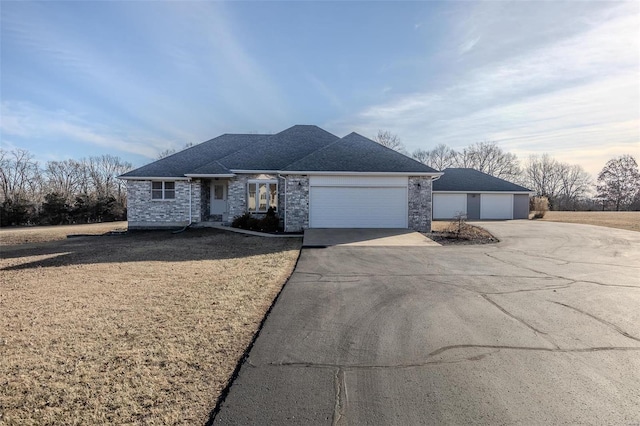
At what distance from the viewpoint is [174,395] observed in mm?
2799

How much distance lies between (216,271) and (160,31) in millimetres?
11097

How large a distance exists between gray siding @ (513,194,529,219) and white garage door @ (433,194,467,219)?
15.8ft

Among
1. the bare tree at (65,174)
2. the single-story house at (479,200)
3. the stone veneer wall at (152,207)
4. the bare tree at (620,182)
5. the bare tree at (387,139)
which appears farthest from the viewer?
the bare tree at (620,182)

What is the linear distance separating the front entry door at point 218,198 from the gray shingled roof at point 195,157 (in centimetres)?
140

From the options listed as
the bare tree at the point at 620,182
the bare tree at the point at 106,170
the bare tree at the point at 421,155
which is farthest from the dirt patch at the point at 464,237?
the bare tree at the point at 620,182

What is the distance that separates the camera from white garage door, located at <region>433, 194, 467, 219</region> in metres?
28.8

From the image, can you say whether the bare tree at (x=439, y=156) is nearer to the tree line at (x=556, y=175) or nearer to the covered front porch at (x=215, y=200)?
the tree line at (x=556, y=175)

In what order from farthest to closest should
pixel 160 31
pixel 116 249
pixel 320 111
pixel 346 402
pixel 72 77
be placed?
pixel 320 111
pixel 72 77
pixel 160 31
pixel 116 249
pixel 346 402

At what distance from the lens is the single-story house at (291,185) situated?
16.2 meters

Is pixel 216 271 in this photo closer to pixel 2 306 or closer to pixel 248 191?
pixel 2 306

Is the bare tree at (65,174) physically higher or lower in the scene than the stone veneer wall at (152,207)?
higher

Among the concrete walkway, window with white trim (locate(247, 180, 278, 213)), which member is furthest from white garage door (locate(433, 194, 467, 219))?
window with white trim (locate(247, 180, 278, 213))

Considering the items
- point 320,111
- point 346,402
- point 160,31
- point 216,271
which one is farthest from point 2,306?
point 320,111

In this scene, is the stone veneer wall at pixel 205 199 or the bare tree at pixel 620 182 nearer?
the stone veneer wall at pixel 205 199
